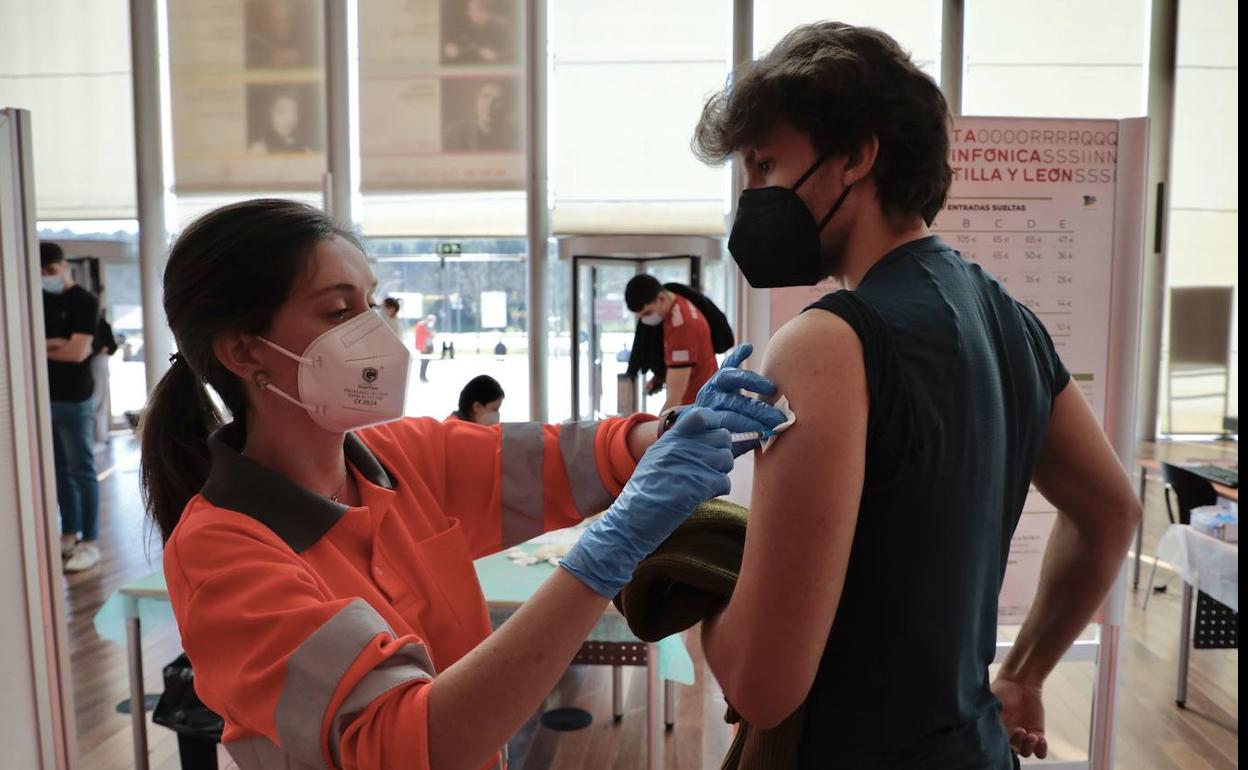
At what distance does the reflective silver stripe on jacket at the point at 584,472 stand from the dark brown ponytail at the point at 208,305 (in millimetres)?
448

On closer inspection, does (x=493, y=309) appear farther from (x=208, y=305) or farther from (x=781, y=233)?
(x=781, y=233)

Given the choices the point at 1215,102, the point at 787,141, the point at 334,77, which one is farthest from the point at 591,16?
the point at 787,141

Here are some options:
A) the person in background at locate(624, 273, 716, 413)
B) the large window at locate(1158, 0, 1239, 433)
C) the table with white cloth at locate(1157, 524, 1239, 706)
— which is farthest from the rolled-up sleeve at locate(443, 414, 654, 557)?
the large window at locate(1158, 0, 1239, 433)

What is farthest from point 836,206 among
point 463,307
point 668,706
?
point 463,307

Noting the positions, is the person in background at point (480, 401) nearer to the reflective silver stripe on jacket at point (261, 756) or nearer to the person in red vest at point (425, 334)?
the reflective silver stripe on jacket at point (261, 756)

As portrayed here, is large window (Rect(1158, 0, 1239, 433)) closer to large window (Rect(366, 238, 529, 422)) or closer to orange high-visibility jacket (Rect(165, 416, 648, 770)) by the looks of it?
large window (Rect(366, 238, 529, 422))

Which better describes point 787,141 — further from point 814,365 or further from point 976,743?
point 976,743

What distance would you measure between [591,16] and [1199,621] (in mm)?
6115

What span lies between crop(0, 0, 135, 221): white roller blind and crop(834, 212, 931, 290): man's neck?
8.20 metres

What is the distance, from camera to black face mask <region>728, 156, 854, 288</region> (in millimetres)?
985

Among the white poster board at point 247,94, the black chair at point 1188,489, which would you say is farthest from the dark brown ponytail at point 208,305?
the white poster board at point 247,94

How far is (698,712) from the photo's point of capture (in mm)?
3154

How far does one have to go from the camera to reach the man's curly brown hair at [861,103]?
90 centimetres

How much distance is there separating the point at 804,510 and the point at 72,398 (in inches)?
183
